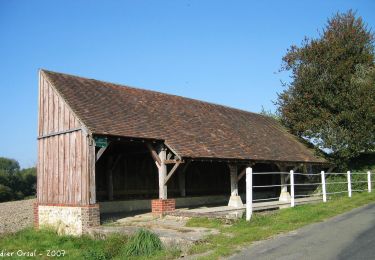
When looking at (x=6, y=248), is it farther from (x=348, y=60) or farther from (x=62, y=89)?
(x=348, y=60)

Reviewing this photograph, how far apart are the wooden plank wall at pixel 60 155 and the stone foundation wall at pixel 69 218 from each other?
0.23 m

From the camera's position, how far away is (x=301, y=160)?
21.0m

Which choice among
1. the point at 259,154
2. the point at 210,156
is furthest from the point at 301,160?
the point at 210,156

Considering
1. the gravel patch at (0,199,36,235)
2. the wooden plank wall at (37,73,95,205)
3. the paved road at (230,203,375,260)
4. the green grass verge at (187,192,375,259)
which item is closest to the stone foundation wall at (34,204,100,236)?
the wooden plank wall at (37,73,95,205)

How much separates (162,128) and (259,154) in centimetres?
485

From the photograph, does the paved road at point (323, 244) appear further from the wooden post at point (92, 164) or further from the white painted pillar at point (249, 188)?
the wooden post at point (92, 164)

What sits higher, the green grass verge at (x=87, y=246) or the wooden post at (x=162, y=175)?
the wooden post at (x=162, y=175)

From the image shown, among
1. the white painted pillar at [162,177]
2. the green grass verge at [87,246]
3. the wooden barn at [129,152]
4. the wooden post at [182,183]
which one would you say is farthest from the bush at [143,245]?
the wooden post at [182,183]

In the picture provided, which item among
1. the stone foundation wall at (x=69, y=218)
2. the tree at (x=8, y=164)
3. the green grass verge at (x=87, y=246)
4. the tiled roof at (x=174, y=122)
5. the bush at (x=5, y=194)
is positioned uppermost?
the tiled roof at (x=174, y=122)

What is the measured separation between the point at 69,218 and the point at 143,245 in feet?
15.0

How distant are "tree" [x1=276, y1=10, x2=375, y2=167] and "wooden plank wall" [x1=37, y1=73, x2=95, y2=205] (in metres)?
15.0

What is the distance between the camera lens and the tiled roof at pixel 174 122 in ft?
49.7

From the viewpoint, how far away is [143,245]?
10.3m

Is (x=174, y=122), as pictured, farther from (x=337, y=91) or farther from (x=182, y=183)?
(x=337, y=91)
